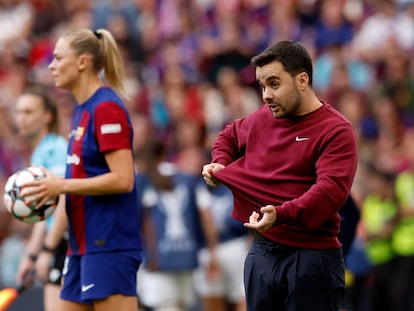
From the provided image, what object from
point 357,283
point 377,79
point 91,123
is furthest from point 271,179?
point 377,79

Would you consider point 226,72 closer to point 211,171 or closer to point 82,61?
point 82,61

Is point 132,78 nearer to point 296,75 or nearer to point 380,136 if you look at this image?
point 380,136

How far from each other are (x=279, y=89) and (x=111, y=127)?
4.51 ft

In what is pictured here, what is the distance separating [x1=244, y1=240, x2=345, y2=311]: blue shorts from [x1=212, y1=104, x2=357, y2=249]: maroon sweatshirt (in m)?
0.06

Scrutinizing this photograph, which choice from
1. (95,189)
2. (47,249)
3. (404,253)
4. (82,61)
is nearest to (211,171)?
(95,189)

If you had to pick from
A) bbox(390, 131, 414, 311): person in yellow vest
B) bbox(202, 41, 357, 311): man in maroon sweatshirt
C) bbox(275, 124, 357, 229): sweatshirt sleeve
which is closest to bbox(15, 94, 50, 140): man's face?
bbox(202, 41, 357, 311): man in maroon sweatshirt

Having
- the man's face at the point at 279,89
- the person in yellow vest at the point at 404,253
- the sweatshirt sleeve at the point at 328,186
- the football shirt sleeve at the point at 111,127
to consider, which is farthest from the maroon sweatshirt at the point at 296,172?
the person in yellow vest at the point at 404,253

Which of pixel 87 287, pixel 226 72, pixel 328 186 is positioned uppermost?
pixel 328 186

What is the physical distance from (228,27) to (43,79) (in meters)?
2.94

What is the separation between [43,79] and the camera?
16.2m

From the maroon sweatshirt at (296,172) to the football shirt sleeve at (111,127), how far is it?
82 cm

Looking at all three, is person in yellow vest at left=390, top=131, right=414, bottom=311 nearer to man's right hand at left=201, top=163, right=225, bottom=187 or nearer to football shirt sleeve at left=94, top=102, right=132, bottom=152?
football shirt sleeve at left=94, top=102, right=132, bottom=152

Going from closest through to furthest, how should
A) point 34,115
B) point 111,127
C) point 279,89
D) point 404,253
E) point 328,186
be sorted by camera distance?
1. point 328,186
2. point 279,89
3. point 111,127
4. point 34,115
5. point 404,253

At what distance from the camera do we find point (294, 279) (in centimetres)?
579
